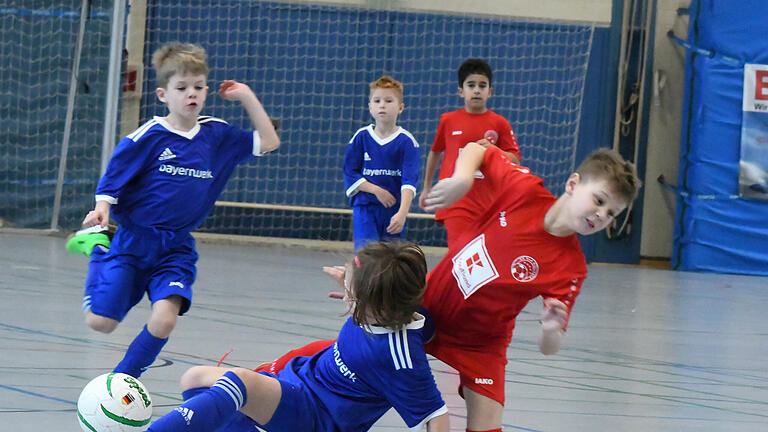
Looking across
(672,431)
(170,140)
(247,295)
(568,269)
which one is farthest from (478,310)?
(247,295)

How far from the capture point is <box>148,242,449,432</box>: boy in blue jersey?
2471mm

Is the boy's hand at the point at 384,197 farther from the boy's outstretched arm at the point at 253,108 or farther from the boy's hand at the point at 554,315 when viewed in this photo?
the boy's hand at the point at 554,315

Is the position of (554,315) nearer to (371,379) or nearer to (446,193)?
(446,193)

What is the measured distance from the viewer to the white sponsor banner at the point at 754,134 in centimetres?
1029

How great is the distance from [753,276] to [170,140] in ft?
27.1

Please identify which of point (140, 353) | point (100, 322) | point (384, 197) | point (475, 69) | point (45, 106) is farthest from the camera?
point (45, 106)

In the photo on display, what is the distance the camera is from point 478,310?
293 centimetres

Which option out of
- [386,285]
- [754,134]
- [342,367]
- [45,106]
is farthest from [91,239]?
[754,134]

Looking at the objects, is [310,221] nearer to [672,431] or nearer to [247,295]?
[247,295]

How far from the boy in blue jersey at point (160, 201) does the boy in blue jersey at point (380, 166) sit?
→ 2.17 meters

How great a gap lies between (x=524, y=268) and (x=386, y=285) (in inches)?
23.6

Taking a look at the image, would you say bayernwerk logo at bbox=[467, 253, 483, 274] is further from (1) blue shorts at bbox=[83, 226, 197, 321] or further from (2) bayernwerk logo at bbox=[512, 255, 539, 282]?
(1) blue shorts at bbox=[83, 226, 197, 321]

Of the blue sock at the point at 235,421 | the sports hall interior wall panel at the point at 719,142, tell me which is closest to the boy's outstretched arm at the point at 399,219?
the blue sock at the point at 235,421

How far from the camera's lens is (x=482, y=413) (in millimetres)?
2861
